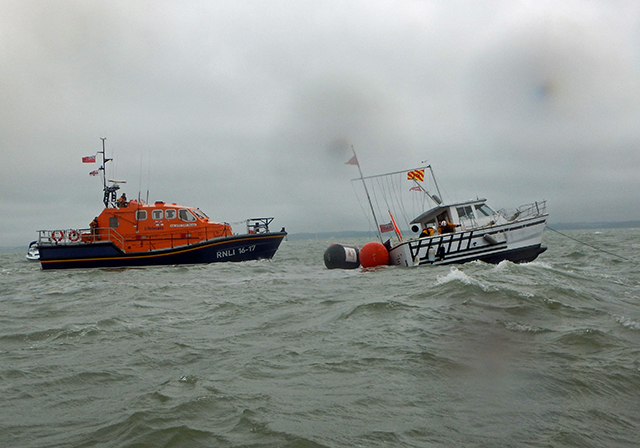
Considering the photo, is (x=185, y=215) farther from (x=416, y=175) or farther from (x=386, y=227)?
(x=416, y=175)

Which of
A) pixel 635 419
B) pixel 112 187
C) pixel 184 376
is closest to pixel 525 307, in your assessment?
pixel 635 419

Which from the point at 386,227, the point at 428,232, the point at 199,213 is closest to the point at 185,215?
the point at 199,213

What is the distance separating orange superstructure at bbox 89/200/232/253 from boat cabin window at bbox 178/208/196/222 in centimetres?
12

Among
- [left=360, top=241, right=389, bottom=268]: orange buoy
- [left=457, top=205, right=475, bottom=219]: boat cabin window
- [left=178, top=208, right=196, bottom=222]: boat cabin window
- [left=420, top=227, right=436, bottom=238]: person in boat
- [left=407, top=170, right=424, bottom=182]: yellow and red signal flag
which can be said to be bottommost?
[left=360, top=241, right=389, bottom=268]: orange buoy

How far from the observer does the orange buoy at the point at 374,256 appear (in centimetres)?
1684

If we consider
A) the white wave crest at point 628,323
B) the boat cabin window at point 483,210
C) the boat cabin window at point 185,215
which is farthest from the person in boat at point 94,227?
the white wave crest at point 628,323

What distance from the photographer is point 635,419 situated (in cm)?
397

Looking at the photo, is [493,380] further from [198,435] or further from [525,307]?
[525,307]

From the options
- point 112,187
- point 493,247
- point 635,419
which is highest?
point 112,187

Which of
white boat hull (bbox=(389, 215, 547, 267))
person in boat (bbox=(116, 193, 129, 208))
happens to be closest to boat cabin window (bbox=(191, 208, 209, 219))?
person in boat (bbox=(116, 193, 129, 208))

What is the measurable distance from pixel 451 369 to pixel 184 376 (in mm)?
2685

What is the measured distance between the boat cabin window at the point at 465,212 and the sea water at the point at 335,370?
7031 millimetres

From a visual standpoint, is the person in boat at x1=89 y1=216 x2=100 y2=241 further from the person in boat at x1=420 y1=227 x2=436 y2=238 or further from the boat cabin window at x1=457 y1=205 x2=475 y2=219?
the boat cabin window at x1=457 y1=205 x2=475 y2=219

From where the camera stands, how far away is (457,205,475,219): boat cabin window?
17031 millimetres
